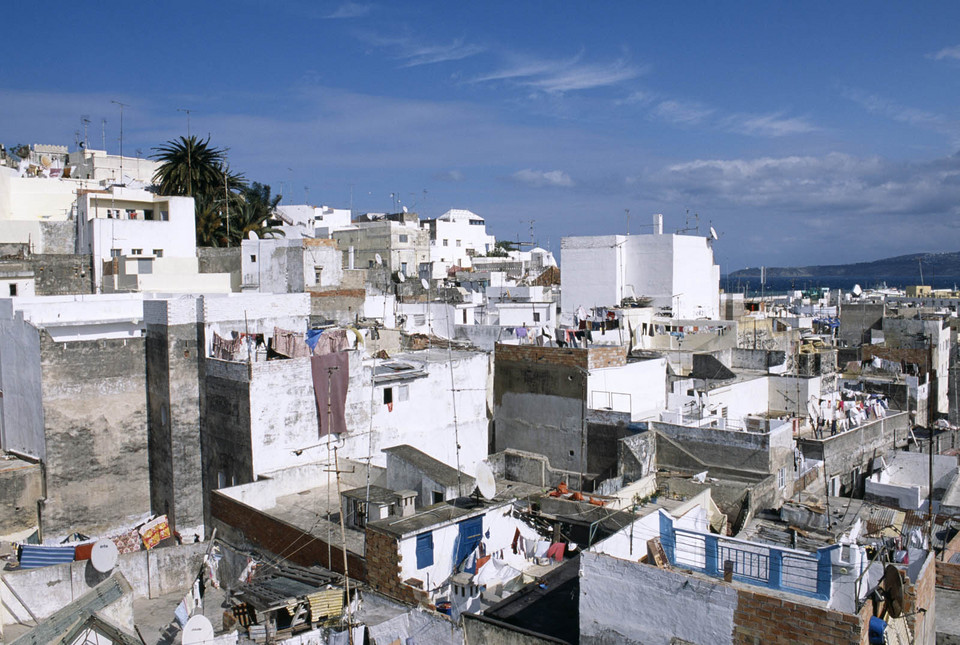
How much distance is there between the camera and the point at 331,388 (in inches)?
942

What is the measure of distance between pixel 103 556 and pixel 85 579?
0.88 m

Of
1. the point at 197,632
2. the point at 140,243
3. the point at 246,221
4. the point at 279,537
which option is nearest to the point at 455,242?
the point at 246,221

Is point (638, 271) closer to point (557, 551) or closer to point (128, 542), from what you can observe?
point (128, 542)

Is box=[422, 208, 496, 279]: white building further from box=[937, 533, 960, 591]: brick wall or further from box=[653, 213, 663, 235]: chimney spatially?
box=[937, 533, 960, 591]: brick wall

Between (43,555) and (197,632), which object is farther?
(43,555)

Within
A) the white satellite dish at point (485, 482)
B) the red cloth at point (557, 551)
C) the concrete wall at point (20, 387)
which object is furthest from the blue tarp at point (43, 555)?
the red cloth at point (557, 551)

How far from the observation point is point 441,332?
3991cm

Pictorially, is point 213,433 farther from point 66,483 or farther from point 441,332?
point 441,332

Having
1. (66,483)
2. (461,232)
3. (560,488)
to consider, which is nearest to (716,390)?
(560,488)

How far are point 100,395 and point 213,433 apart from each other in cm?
427

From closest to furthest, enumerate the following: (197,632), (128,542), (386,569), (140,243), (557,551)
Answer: (197,632) → (386,569) → (557,551) → (128,542) → (140,243)

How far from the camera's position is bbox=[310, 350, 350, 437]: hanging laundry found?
77.6ft

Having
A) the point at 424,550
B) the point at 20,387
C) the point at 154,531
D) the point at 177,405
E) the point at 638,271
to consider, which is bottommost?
the point at 154,531

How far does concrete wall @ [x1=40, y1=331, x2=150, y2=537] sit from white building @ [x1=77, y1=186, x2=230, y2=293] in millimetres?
9282
